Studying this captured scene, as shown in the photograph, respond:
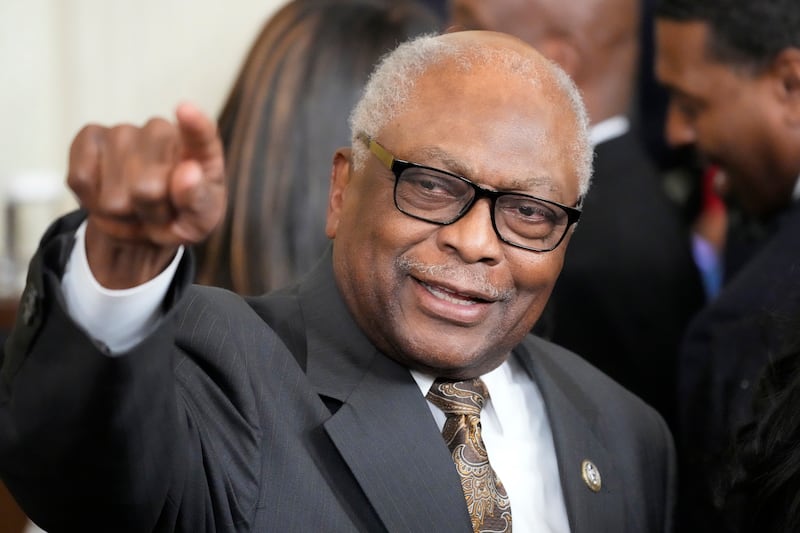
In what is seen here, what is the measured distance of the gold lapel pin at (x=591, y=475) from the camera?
224 cm

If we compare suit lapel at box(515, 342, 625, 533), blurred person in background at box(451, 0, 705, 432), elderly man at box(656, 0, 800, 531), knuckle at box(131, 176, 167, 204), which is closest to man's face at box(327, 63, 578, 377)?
suit lapel at box(515, 342, 625, 533)

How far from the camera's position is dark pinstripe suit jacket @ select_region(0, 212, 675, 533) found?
158 centimetres

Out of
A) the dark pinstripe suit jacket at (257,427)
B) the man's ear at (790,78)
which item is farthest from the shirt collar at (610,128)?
the dark pinstripe suit jacket at (257,427)

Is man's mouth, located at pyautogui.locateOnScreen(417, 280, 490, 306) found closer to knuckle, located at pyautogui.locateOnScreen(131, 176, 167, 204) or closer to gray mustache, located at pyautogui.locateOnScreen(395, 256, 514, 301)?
gray mustache, located at pyautogui.locateOnScreen(395, 256, 514, 301)

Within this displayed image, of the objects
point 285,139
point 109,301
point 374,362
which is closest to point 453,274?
point 374,362

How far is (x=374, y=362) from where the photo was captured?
2.12m

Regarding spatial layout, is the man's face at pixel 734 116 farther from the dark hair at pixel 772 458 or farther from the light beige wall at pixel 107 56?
the light beige wall at pixel 107 56

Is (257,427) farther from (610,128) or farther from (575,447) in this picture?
(610,128)

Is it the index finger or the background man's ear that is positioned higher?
the index finger

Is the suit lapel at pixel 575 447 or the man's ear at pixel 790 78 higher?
the man's ear at pixel 790 78

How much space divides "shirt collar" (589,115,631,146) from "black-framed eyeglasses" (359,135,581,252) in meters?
2.09

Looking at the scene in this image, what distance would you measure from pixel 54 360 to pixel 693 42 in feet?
8.52

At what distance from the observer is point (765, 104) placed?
3.54 m

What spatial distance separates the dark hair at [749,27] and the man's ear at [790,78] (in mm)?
25
